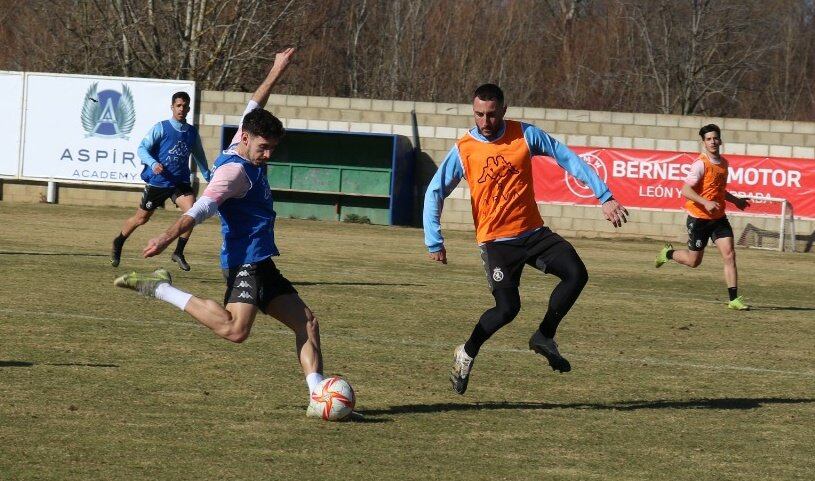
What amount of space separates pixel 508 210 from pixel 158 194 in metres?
8.22

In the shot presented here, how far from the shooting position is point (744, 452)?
286 inches

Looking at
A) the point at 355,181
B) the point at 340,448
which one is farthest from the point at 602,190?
the point at 355,181

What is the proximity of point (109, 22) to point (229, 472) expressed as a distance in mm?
37288

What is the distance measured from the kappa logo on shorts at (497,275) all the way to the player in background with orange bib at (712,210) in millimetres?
6555

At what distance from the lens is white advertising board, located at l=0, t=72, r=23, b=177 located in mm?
31875

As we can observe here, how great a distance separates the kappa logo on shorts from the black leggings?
0.27ft

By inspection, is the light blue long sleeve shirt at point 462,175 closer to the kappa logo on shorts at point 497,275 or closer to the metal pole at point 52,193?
the kappa logo on shorts at point 497,275

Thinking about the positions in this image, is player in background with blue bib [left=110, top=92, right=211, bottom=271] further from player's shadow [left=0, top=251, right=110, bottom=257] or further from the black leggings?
the black leggings

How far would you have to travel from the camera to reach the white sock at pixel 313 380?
25.6ft

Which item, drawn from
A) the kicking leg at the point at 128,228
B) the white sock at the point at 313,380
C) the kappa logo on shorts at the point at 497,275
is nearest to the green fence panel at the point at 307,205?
the kicking leg at the point at 128,228

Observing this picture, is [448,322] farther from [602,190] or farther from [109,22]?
[109,22]

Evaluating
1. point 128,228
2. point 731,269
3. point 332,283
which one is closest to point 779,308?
point 731,269

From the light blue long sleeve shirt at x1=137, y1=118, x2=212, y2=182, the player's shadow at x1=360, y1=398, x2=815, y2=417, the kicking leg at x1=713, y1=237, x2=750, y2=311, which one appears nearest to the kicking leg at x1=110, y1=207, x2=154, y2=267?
the light blue long sleeve shirt at x1=137, y1=118, x2=212, y2=182

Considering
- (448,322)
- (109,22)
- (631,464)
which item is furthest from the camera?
(109,22)
